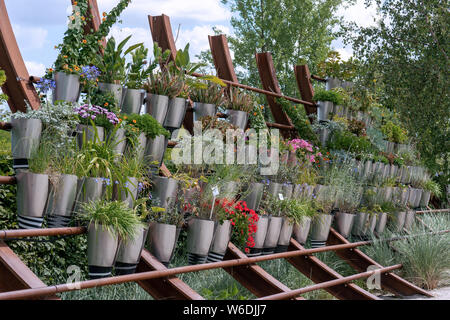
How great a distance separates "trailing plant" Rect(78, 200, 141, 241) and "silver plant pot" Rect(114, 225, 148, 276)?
54 millimetres

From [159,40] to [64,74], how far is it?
5.61 feet

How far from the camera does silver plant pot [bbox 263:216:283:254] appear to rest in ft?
16.2

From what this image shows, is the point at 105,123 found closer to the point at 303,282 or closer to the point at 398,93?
the point at 303,282

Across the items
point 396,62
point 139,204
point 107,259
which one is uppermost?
point 396,62

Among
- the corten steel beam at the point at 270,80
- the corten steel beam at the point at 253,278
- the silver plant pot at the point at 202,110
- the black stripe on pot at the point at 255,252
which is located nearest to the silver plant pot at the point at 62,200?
the corten steel beam at the point at 253,278

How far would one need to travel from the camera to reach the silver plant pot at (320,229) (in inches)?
226

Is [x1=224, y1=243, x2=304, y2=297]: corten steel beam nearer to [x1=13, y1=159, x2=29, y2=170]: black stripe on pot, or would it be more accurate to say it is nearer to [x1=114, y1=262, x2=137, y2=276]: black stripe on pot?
[x1=114, y1=262, x2=137, y2=276]: black stripe on pot

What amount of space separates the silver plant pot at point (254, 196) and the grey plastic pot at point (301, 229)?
645 millimetres

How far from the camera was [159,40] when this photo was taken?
5.38 meters

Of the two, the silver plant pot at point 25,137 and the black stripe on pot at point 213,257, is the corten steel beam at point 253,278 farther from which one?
the silver plant pot at point 25,137

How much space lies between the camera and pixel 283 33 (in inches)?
768

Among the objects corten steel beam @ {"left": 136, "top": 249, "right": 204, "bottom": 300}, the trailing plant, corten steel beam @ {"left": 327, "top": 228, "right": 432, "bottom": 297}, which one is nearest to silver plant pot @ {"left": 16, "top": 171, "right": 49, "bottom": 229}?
the trailing plant
